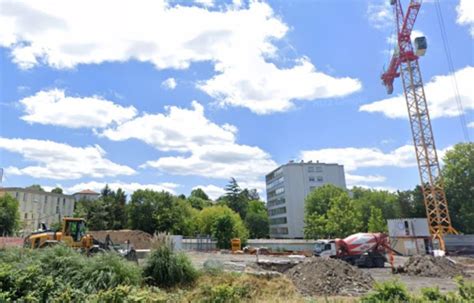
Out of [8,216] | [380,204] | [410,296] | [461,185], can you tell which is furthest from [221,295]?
[380,204]

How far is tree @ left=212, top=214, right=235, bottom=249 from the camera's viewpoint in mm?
48678

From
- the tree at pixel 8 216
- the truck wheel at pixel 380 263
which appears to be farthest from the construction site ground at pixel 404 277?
the tree at pixel 8 216

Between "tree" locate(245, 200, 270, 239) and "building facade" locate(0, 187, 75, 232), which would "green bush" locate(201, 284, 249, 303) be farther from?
"tree" locate(245, 200, 270, 239)

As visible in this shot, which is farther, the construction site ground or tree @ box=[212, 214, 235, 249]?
tree @ box=[212, 214, 235, 249]

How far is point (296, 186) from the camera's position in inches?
3145

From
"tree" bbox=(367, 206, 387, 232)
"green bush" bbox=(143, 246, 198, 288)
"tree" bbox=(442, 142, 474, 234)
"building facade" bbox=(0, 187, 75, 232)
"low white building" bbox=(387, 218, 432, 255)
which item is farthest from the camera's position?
"building facade" bbox=(0, 187, 75, 232)

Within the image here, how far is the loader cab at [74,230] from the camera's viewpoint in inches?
914

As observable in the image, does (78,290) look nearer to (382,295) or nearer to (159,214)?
(382,295)

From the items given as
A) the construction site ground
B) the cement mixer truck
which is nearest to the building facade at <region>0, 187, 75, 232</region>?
the cement mixer truck

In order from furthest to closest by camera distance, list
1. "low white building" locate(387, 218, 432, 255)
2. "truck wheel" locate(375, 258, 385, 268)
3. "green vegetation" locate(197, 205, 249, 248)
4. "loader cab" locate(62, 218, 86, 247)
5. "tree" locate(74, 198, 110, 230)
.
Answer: "tree" locate(74, 198, 110, 230), "green vegetation" locate(197, 205, 249, 248), "low white building" locate(387, 218, 432, 255), "truck wheel" locate(375, 258, 385, 268), "loader cab" locate(62, 218, 86, 247)

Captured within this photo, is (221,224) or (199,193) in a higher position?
(199,193)

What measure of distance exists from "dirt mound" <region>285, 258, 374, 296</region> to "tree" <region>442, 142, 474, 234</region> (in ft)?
124

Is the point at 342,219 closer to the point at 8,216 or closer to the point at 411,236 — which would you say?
the point at 411,236

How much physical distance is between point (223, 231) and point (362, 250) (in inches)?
969
